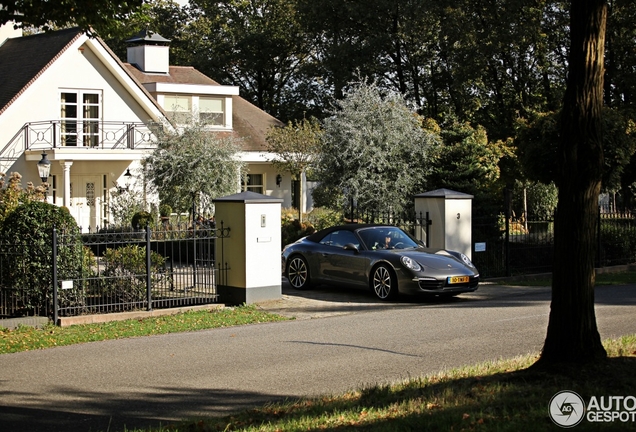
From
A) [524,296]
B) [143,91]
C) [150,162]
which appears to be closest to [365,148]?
[150,162]

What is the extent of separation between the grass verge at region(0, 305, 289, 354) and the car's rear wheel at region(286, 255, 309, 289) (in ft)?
9.28

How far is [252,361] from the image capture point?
10523mm

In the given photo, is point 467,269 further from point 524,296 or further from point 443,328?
point 443,328

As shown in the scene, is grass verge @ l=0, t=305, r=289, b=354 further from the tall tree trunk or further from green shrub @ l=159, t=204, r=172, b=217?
green shrub @ l=159, t=204, r=172, b=217

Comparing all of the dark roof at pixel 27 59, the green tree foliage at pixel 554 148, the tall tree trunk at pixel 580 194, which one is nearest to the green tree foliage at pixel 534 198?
the green tree foliage at pixel 554 148

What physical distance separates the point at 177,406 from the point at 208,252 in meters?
7.89

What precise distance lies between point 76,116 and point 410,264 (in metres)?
21.8

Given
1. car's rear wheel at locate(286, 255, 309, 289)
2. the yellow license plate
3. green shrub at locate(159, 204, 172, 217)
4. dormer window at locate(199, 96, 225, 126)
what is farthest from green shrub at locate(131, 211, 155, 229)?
the yellow license plate

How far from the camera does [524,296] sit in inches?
676

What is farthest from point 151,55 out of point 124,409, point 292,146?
point 124,409

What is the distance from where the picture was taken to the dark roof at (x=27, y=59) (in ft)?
108

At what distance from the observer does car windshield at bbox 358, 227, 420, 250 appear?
17203 mm

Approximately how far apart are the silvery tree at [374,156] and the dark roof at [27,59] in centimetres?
1249

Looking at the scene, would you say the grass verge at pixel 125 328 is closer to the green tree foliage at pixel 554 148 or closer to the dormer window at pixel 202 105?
the green tree foliage at pixel 554 148
